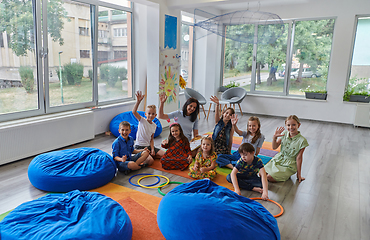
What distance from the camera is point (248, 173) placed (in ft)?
11.0

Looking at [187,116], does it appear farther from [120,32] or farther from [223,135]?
[120,32]

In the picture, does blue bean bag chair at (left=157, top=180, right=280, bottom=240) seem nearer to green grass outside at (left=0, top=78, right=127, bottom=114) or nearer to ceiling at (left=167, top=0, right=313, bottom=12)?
green grass outside at (left=0, top=78, right=127, bottom=114)

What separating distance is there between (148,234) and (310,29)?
23.7ft

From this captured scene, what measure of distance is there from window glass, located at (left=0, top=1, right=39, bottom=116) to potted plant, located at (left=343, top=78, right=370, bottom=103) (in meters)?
6.94

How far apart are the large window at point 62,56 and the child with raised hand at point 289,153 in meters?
3.64

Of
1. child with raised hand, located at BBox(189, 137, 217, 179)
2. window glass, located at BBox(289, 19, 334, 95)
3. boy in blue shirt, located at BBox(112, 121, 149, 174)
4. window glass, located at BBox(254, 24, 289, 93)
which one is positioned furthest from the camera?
window glass, located at BBox(254, 24, 289, 93)

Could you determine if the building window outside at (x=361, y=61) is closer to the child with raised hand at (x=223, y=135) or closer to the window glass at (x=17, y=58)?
the child with raised hand at (x=223, y=135)

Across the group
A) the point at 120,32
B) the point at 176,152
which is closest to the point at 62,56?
the point at 120,32

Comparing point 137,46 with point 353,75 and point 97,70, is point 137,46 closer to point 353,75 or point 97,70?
point 97,70

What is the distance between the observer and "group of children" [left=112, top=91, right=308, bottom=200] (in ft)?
10.9

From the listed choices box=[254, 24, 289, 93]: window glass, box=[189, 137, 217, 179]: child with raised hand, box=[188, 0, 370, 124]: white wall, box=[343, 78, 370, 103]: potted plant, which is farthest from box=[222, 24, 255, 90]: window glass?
box=[189, 137, 217, 179]: child with raised hand

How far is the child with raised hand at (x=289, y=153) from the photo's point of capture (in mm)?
3619

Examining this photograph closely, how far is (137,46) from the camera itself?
6.42 meters

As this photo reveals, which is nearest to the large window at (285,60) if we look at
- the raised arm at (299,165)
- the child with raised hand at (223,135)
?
the child with raised hand at (223,135)
